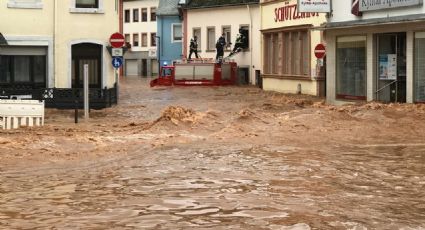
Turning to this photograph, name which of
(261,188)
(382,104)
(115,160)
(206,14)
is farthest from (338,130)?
(206,14)

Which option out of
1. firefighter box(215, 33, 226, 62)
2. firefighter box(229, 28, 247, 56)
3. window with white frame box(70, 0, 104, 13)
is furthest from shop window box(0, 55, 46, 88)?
firefighter box(229, 28, 247, 56)

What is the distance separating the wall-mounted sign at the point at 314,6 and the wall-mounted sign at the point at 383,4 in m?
2.22

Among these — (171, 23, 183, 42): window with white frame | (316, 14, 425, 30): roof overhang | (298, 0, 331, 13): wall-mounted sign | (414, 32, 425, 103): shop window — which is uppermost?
(171, 23, 183, 42): window with white frame

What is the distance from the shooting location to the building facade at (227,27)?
5025cm

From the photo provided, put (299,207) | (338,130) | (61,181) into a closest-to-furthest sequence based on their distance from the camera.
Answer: (299,207), (61,181), (338,130)

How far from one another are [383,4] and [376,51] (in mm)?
1963

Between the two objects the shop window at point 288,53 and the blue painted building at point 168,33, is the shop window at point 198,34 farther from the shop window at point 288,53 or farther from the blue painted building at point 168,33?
the shop window at point 288,53

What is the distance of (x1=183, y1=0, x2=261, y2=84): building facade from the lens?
50250 millimetres

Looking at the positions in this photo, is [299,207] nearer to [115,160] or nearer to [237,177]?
[237,177]

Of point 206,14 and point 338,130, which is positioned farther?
point 206,14

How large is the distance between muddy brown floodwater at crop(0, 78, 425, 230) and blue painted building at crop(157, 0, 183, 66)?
45785mm

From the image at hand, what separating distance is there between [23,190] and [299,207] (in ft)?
13.3

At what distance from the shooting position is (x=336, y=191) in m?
11.2

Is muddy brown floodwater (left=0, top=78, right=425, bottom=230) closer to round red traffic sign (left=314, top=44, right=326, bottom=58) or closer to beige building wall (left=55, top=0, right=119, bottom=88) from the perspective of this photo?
beige building wall (left=55, top=0, right=119, bottom=88)
